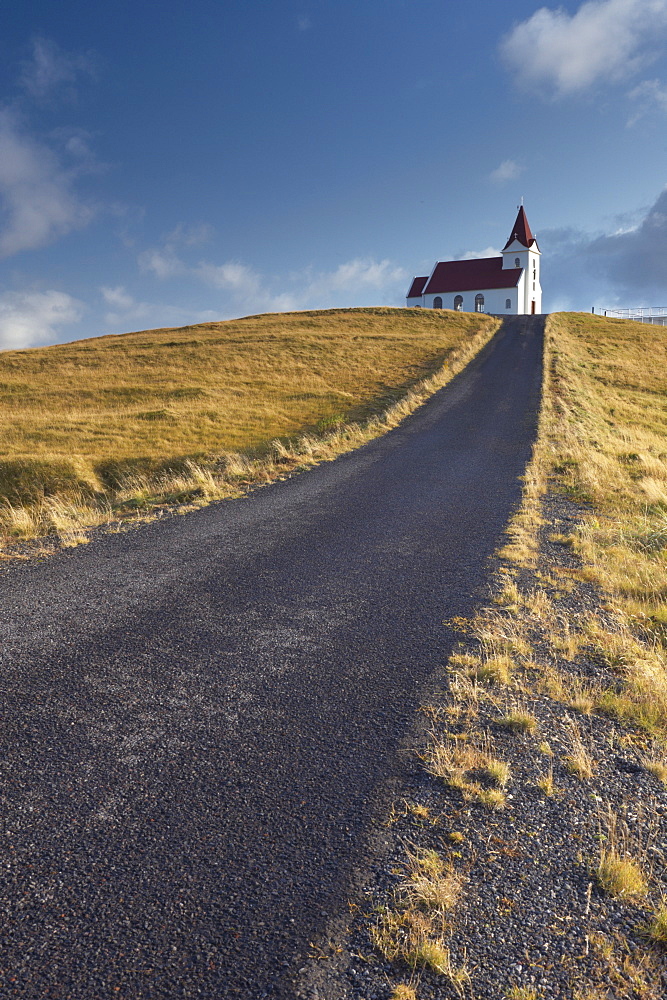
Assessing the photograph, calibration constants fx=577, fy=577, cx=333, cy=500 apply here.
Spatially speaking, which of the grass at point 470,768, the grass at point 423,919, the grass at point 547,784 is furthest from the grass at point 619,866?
the grass at point 423,919

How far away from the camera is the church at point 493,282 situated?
275 feet

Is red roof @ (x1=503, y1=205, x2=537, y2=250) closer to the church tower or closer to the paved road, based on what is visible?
the church tower

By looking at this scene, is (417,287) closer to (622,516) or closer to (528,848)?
(622,516)

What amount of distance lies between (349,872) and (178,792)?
3.93 feet

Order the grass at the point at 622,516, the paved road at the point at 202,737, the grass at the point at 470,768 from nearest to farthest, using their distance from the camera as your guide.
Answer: the paved road at the point at 202,737
the grass at the point at 470,768
the grass at the point at 622,516

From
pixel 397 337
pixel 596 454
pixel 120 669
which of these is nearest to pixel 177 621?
pixel 120 669

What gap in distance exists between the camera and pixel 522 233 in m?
87.6

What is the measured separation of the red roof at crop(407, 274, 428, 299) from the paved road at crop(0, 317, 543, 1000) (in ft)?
290

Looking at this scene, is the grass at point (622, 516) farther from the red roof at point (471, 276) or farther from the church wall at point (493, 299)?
the red roof at point (471, 276)

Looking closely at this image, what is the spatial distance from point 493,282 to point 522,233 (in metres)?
10.3

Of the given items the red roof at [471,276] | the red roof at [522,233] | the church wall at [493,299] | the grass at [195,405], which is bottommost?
the grass at [195,405]

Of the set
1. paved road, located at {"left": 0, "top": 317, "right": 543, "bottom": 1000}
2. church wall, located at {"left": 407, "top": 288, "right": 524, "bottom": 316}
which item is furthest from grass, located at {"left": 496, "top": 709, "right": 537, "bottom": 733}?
church wall, located at {"left": 407, "top": 288, "right": 524, "bottom": 316}

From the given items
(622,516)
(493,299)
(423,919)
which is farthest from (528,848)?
(493,299)

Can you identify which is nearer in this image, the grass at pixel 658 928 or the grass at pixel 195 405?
the grass at pixel 658 928
